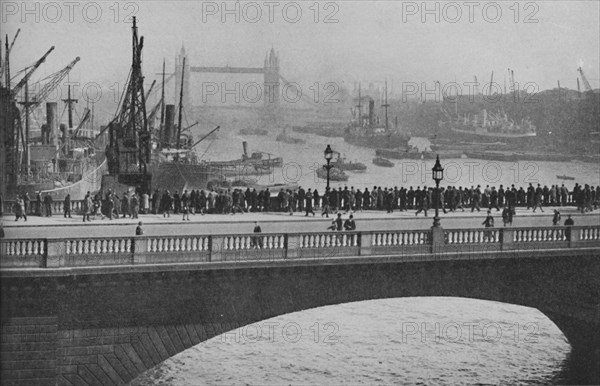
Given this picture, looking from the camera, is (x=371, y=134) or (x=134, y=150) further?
(x=371, y=134)

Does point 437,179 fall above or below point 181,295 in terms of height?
above

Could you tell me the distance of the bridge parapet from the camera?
61.2 ft

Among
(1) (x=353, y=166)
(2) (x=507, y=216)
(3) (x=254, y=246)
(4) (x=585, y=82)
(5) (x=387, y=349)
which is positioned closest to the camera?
(3) (x=254, y=246)

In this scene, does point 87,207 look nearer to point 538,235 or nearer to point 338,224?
point 338,224

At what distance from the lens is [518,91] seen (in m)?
40.9

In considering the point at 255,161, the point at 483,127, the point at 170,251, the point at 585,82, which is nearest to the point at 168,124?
the point at 255,161

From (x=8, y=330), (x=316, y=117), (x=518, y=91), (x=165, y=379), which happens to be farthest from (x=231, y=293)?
(x=316, y=117)

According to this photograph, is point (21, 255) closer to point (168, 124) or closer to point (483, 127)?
point (168, 124)

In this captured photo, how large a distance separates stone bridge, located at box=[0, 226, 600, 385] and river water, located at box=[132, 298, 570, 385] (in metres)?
5.72

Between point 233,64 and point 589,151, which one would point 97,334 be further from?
point 589,151

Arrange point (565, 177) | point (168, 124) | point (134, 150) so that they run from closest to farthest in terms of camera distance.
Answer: point (134, 150) → point (565, 177) → point (168, 124)

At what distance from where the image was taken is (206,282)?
20047 mm

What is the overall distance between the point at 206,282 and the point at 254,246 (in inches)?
54.2
